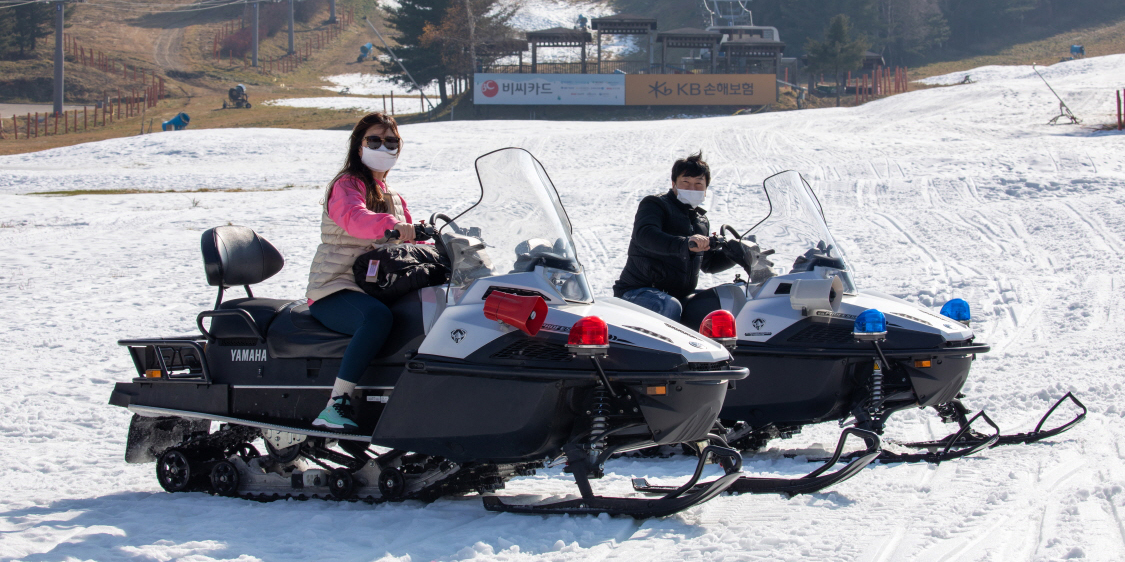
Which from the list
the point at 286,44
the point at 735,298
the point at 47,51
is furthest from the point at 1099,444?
the point at 286,44

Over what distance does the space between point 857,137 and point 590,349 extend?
20.8 metres

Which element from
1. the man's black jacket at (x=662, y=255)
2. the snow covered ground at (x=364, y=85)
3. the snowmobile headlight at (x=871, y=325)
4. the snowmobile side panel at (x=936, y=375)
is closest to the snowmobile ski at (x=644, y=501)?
the snowmobile headlight at (x=871, y=325)

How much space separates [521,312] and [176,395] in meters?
2.11

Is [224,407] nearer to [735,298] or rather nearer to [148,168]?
[735,298]

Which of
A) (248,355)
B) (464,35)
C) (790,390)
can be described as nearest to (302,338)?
(248,355)

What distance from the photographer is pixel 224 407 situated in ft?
14.8

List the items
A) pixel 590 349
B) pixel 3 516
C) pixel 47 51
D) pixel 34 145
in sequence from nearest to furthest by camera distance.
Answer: pixel 590 349 → pixel 3 516 → pixel 34 145 → pixel 47 51

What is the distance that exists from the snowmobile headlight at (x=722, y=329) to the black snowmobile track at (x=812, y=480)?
61 cm

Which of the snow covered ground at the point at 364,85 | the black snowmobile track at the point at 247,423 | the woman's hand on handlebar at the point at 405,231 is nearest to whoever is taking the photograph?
the woman's hand on handlebar at the point at 405,231

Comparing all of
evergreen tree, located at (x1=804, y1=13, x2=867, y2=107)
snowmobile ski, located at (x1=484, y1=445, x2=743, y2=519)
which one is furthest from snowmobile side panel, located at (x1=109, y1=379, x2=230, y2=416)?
evergreen tree, located at (x1=804, y1=13, x2=867, y2=107)

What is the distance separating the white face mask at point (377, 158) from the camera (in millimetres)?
4278

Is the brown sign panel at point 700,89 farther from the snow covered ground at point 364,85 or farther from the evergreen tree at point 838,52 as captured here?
the snow covered ground at point 364,85

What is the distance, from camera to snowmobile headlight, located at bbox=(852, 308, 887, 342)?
459 centimetres

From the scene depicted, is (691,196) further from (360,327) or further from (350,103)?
(350,103)
